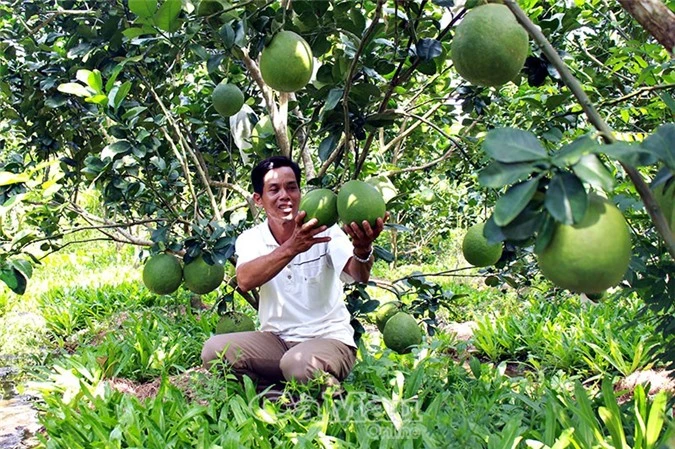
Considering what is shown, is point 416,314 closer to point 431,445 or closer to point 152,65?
point 431,445

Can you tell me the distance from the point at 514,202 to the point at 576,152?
0.10 metres

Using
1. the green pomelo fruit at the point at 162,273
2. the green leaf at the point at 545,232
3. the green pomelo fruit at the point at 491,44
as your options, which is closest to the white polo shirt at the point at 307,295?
the green pomelo fruit at the point at 162,273

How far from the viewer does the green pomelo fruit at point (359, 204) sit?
64.6 inches

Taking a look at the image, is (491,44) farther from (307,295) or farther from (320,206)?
(307,295)

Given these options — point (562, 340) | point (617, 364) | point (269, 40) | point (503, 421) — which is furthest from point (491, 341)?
point (269, 40)

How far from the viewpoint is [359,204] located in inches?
64.5

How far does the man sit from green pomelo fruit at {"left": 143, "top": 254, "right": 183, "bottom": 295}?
262 millimetres

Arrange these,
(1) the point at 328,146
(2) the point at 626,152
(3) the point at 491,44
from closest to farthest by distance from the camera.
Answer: (2) the point at 626,152, (3) the point at 491,44, (1) the point at 328,146

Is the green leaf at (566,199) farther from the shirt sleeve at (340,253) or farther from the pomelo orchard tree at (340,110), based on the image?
the shirt sleeve at (340,253)

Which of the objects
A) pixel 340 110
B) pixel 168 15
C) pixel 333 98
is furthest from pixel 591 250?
pixel 168 15

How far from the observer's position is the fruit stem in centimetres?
75

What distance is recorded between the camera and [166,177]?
2768mm

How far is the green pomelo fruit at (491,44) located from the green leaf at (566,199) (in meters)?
0.42

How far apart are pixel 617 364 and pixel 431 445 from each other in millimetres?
2091
